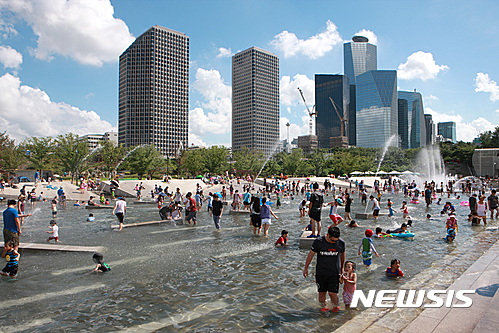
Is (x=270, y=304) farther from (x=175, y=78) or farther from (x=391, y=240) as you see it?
(x=175, y=78)

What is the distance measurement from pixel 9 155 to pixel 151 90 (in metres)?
128

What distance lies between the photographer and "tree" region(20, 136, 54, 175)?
2270 inches

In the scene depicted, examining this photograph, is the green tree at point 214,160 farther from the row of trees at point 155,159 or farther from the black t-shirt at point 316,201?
the black t-shirt at point 316,201

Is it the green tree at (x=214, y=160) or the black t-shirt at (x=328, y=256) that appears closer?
the black t-shirt at (x=328, y=256)

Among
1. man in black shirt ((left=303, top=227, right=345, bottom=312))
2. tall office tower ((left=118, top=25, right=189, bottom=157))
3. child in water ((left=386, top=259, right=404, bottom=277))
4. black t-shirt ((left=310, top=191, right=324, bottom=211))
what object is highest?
tall office tower ((left=118, top=25, right=189, bottom=157))

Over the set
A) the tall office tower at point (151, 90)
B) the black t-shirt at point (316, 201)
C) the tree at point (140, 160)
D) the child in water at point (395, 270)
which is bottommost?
the child in water at point (395, 270)

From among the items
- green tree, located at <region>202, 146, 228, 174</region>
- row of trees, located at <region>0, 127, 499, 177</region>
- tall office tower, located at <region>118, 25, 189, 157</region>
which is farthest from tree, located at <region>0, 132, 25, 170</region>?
tall office tower, located at <region>118, 25, 189, 157</region>

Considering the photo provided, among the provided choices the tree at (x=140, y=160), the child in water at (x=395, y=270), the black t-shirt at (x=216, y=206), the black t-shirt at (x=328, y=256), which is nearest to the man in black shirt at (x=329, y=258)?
the black t-shirt at (x=328, y=256)

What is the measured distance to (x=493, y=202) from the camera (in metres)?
19.1

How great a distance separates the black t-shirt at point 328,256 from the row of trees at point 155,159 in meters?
55.8

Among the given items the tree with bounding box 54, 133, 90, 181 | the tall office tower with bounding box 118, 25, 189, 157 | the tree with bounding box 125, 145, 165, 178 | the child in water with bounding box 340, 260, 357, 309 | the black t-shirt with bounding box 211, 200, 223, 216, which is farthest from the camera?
the tall office tower with bounding box 118, 25, 189, 157

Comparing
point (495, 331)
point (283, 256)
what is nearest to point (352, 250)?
point (283, 256)

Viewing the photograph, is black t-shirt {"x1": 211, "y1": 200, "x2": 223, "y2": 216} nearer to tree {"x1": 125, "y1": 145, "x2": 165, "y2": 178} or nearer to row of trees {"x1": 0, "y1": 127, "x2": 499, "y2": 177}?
row of trees {"x1": 0, "y1": 127, "x2": 499, "y2": 177}

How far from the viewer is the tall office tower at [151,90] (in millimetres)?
173625
